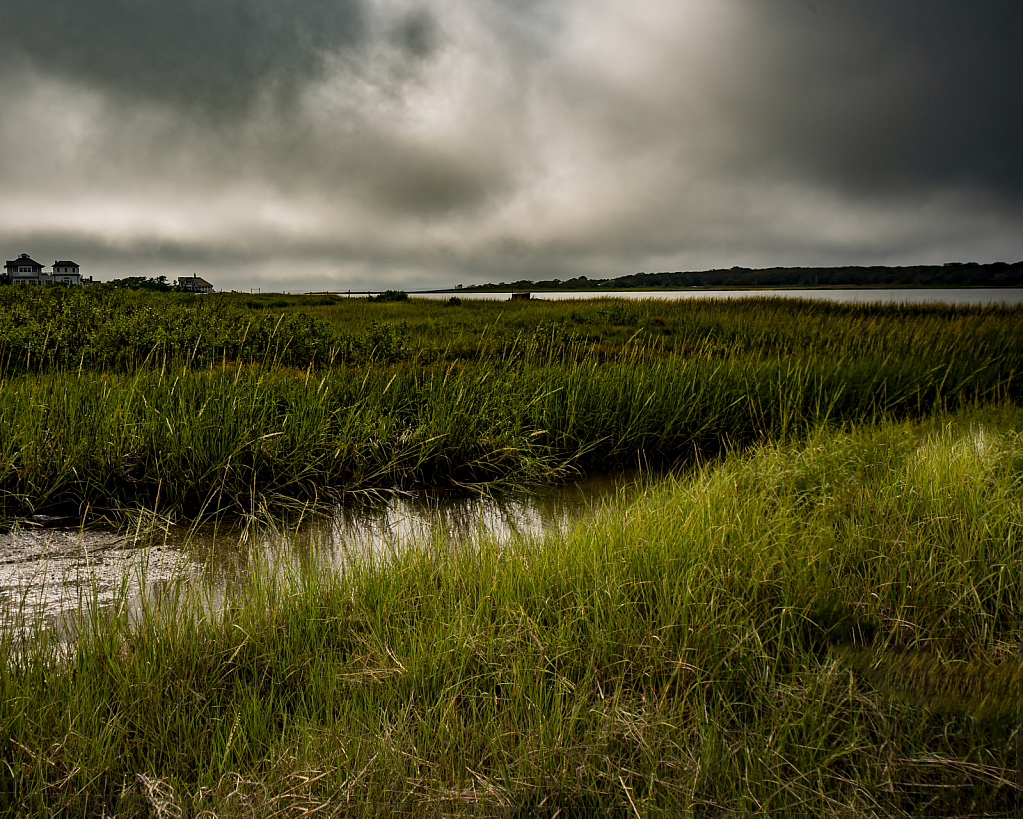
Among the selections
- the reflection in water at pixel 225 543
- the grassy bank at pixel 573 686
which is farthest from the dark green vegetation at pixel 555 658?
the reflection in water at pixel 225 543

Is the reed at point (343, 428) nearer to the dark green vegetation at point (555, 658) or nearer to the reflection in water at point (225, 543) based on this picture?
the dark green vegetation at point (555, 658)

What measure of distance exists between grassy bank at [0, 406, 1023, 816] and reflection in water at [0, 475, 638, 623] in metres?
0.43

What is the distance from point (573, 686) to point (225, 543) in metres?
3.02

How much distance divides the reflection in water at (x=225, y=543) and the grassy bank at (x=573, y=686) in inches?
16.8

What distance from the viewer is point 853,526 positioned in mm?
3137

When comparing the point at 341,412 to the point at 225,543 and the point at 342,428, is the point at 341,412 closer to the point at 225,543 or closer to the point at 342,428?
the point at 342,428

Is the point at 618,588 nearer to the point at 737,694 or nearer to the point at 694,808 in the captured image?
the point at 737,694

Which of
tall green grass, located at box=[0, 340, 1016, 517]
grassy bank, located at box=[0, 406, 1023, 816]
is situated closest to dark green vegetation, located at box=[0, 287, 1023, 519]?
tall green grass, located at box=[0, 340, 1016, 517]

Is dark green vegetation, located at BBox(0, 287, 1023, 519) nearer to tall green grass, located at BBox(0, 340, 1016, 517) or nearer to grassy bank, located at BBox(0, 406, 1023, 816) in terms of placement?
tall green grass, located at BBox(0, 340, 1016, 517)

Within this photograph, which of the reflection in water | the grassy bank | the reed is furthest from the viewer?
the reed

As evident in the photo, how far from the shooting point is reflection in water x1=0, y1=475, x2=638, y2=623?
2982 millimetres

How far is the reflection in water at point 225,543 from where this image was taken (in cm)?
298

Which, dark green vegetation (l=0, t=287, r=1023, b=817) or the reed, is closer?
dark green vegetation (l=0, t=287, r=1023, b=817)

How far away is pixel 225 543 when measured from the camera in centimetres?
403
